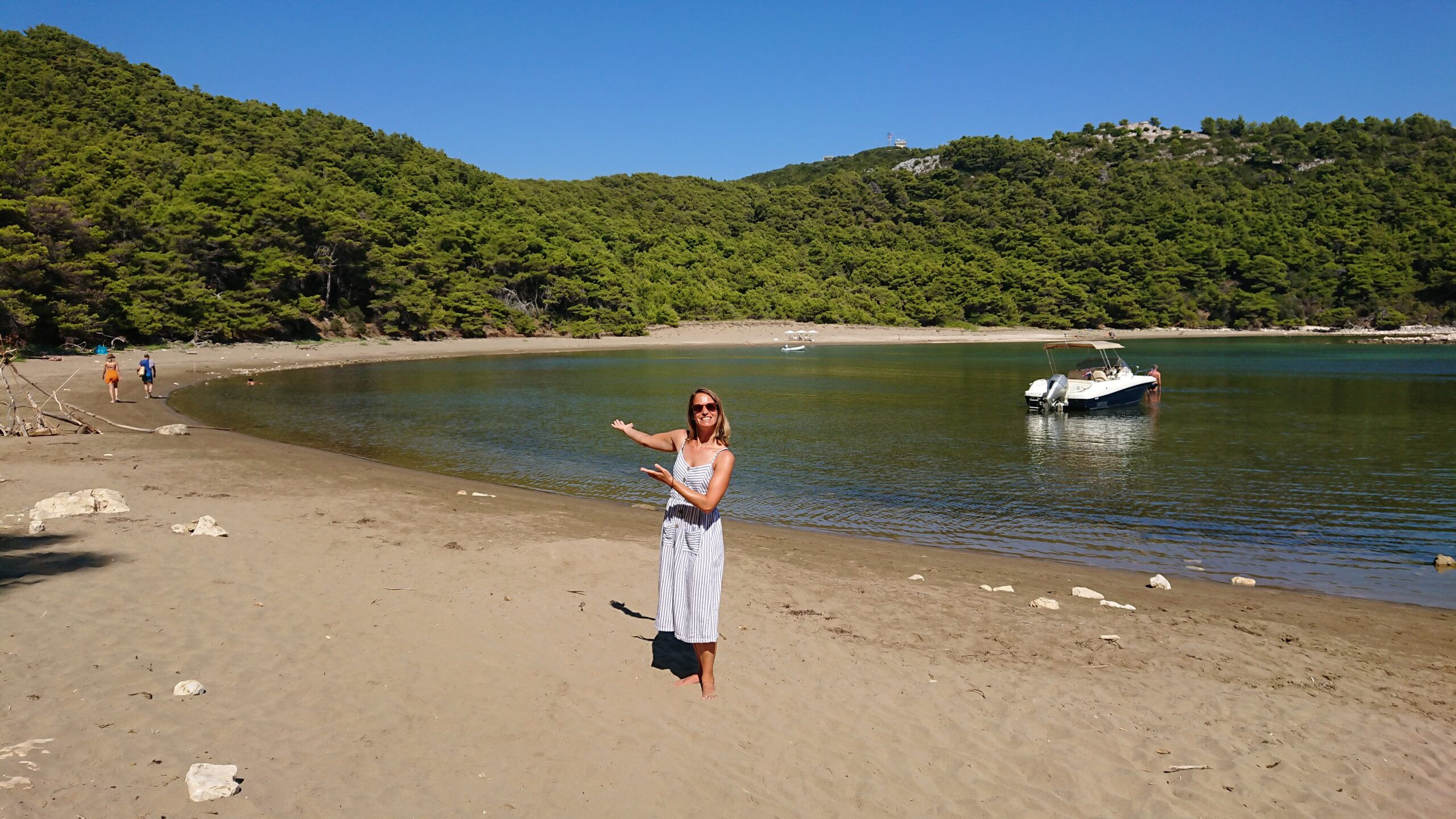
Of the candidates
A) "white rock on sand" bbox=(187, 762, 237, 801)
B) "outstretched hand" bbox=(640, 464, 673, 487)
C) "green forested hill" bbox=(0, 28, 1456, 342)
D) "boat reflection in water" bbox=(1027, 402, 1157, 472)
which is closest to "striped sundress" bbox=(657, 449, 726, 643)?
"outstretched hand" bbox=(640, 464, 673, 487)

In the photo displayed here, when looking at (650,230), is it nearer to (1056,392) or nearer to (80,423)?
(1056,392)

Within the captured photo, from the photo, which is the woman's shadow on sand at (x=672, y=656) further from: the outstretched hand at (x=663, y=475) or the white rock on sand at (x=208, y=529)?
the white rock on sand at (x=208, y=529)

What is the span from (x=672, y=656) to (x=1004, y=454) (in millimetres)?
16472

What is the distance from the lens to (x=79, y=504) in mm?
9664

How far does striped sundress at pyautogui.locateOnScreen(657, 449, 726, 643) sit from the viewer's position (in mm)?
5148

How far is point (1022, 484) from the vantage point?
16.7m

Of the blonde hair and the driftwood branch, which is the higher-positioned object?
the blonde hair

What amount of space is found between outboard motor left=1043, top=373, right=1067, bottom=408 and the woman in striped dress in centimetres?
2821

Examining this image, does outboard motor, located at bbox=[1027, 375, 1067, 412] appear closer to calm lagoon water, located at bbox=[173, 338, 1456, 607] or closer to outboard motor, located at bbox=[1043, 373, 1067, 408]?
outboard motor, located at bbox=[1043, 373, 1067, 408]

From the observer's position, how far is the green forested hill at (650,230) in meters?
47.9

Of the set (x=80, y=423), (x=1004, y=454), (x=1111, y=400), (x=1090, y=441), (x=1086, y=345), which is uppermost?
(x=1086, y=345)

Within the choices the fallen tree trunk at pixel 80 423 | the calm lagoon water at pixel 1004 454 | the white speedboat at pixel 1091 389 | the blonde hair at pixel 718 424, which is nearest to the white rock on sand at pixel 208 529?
the blonde hair at pixel 718 424

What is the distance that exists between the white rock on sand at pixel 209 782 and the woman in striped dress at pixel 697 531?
2.40 meters

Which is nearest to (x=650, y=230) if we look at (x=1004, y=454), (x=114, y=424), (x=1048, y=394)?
(x=1048, y=394)
